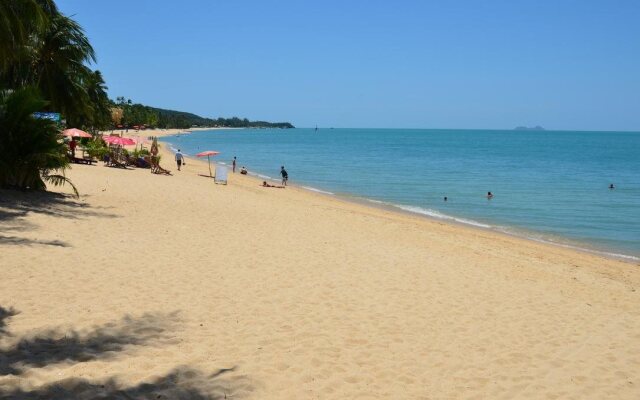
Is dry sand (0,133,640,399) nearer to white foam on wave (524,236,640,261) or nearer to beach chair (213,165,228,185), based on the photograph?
white foam on wave (524,236,640,261)

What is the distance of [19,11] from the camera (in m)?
11.6

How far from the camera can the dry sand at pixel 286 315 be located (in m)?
4.90

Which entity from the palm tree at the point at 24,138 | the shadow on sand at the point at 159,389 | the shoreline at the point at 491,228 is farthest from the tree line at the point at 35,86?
the shoreline at the point at 491,228

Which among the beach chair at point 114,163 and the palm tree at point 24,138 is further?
the beach chair at point 114,163

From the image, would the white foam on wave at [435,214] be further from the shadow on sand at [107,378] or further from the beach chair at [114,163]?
the shadow on sand at [107,378]

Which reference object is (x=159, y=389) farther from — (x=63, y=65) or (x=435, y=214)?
(x=435, y=214)

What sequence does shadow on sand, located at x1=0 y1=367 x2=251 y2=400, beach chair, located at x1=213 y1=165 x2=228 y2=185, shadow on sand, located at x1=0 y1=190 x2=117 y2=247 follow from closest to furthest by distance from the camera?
1. shadow on sand, located at x1=0 y1=367 x2=251 y2=400
2. shadow on sand, located at x1=0 y1=190 x2=117 y2=247
3. beach chair, located at x1=213 y1=165 x2=228 y2=185

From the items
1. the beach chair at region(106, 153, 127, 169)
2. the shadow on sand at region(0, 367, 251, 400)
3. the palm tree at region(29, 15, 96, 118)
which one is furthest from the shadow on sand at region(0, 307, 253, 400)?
the beach chair at region(106, 153, 127, 169)

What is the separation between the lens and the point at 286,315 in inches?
267

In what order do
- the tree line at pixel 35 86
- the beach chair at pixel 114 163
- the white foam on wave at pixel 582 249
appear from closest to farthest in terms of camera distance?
the tree line at pixel 35 86 < the white foam on wave at pixel 582 249 < the beach chair at pixel 114 163

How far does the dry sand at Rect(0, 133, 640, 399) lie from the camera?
16.1ft

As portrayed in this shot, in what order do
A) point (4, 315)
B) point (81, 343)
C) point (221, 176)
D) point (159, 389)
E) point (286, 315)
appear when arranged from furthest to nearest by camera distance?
point (221, 176) → point (286, 315) → point (4, 315) → point (81, 343) → point (159, 389)

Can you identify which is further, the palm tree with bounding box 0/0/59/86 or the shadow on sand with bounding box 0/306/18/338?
the palm tree with bounding box 0/0/59/86

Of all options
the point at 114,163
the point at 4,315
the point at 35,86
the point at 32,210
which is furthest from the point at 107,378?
the point at 114,163
